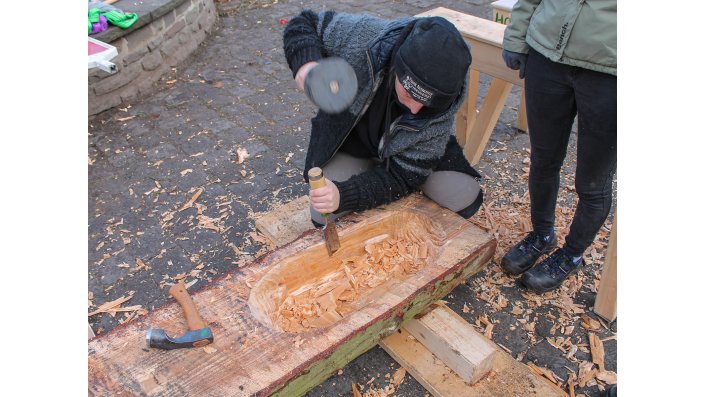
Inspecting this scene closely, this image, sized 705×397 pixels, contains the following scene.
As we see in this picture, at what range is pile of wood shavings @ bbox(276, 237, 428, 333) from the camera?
219 cm

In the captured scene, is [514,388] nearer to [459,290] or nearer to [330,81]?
[459,290]

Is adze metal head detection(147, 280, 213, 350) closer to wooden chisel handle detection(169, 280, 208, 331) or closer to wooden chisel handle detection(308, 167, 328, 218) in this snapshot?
wooden chisel handle detection(169, 280, 208, 331)

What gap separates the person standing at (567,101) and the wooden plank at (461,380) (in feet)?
1.91

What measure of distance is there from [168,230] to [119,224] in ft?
1.05

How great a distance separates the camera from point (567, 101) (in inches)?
87.0

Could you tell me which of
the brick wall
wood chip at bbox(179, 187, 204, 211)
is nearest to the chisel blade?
wood chip at bbox(179, 187, 204, 211)

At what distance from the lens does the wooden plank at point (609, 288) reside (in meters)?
2.41

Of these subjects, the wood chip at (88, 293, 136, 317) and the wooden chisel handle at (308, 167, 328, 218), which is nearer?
the wooden chisel handle at (308, 167, 328, 218)

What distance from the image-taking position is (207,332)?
1.82 metres

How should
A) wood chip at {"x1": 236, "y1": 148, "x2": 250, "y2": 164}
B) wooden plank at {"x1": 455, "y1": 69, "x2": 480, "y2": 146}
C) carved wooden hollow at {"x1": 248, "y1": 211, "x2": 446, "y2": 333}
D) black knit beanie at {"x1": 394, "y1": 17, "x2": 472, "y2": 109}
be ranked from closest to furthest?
black knit beanie at {"x1": 394, "y1": 17, "x2": 472, "y2": 109}, carved wooden hollow at {"x1": 248, "y1": 211, "x2": 446, "y2": 333}, wooden plank at {"x1": 455, "y1": 69, "x2": 480, "y2": 146}, wood chip at {"x1": 236, "y1": 148, "x2": 250, "y2": 164}

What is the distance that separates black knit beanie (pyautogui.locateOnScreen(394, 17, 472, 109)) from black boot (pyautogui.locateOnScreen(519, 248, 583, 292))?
1131 millimetres

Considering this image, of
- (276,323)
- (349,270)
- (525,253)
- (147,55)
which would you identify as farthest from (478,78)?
(147,55)

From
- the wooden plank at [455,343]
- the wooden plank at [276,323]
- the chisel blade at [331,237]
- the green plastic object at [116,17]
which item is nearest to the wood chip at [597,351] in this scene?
the wooden plank at [455,343]

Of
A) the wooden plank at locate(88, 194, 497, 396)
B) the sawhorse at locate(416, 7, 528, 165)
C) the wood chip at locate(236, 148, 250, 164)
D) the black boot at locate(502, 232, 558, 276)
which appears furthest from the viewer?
the wood chip at locate(236, 148, 250, 164)
